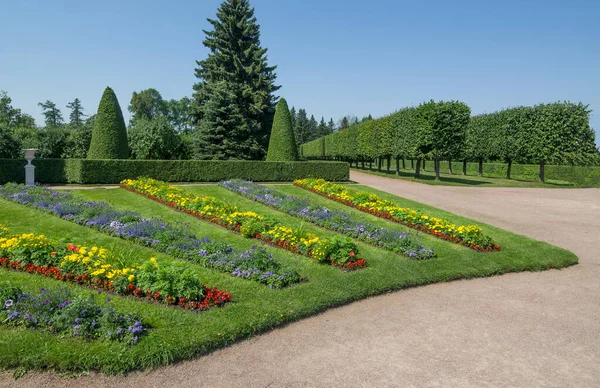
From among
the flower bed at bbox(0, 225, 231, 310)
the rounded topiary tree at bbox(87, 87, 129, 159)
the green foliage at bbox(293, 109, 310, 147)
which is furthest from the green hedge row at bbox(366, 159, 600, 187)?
the green foliage at bbox(293, 109, 310, 147)

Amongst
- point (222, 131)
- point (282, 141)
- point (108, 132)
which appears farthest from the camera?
point (222, 131)

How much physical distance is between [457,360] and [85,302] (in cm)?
472

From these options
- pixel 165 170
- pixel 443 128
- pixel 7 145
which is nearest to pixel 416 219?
pixel 165 170

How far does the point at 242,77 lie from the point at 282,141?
1141 cm

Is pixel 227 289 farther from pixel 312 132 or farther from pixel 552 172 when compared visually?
pixel 312 132

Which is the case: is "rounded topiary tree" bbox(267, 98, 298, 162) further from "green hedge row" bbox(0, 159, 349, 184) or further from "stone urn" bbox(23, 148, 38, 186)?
"stone urn" bbox(23, 148, 38, 186)

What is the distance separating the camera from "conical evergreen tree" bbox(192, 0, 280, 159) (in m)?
32.4

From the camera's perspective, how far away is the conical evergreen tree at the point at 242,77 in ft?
106

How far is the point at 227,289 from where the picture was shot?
6539mm

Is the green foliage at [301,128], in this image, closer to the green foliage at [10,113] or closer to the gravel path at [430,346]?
the green foliage at [10,113]

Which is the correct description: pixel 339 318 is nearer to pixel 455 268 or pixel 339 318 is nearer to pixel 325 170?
pixel 455 268

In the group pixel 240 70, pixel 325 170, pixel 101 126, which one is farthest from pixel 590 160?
pixel 101 126

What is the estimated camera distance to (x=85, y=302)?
488cm

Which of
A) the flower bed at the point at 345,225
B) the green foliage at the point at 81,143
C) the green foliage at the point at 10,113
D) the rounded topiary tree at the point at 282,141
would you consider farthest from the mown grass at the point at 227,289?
the green foliage at the point at 10,113
